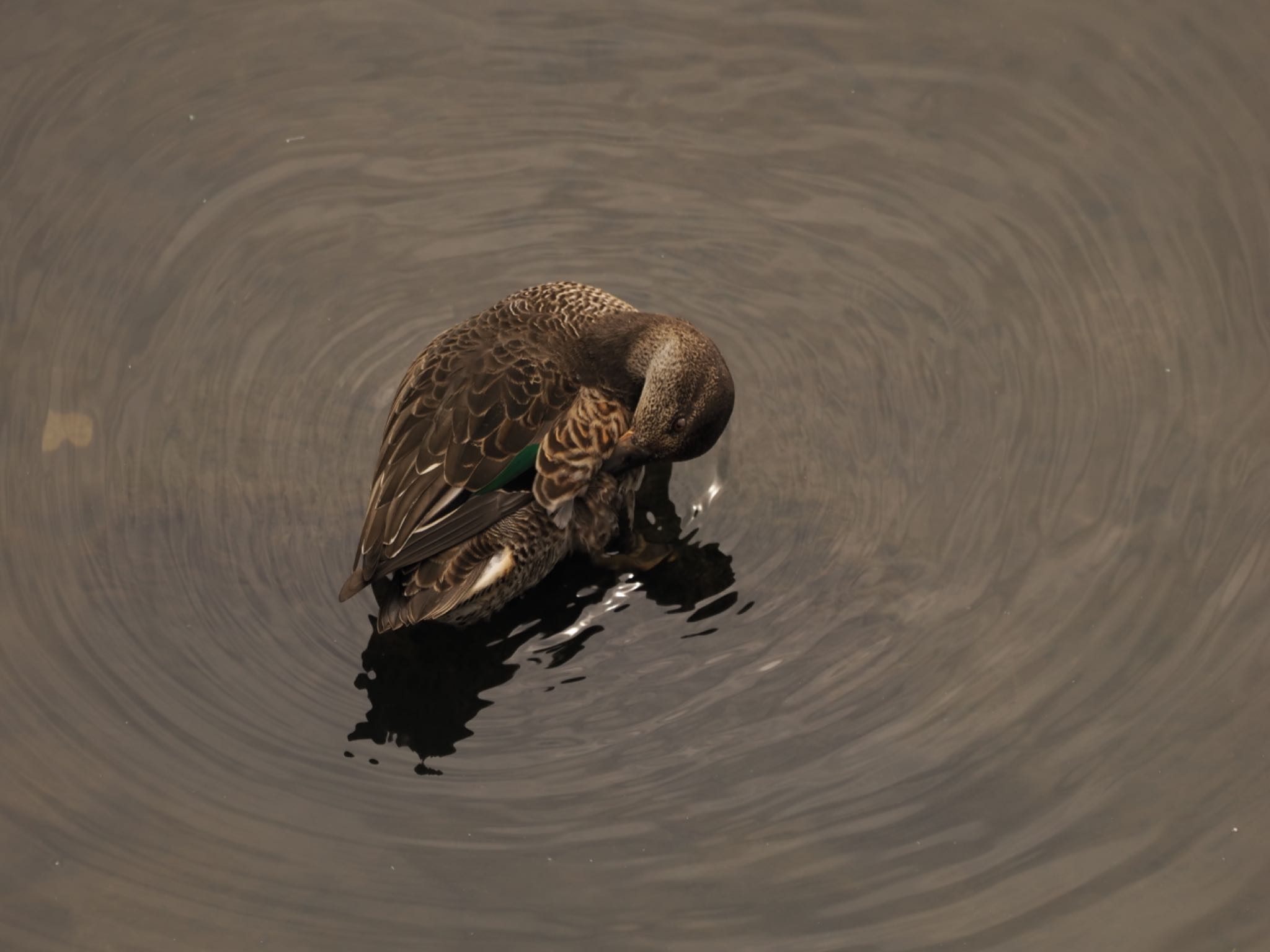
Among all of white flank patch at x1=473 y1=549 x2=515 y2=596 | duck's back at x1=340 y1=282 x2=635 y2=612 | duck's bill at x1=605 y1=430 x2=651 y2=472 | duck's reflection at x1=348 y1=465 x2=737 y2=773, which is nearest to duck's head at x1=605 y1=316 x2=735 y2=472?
duck's bill at x1=605 y1=430 x2=651 y2=472

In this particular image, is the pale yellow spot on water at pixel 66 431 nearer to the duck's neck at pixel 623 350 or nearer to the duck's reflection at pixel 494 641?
the duck's reflection at pixel 494 641

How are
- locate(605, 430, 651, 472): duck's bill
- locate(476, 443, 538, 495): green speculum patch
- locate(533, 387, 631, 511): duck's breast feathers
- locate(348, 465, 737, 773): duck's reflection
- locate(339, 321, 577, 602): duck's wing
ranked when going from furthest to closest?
locate(605, 430, 651, 472): duck's bill < locate(533, 387, 631, 511): duck's breast feathers < locate(476, 443, 538, 495): green speculum patch < locate(339, 321, 577, 602): duck's wing < locate(348, 465, 737, 773): duck's reflection

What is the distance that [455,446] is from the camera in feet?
27.2

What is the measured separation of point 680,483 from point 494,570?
1.32 meters

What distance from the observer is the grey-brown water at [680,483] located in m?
7.53

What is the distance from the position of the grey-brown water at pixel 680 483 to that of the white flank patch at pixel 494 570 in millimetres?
366

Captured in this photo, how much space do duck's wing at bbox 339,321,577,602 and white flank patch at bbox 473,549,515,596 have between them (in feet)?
0.53

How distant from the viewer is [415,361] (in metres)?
8.85

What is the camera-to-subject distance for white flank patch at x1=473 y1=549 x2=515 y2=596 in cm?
820

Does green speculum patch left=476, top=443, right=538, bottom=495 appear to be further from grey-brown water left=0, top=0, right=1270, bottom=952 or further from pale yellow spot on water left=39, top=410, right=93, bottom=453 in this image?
pale yellow spot on water left=39, top=410, right=93, bottom=453

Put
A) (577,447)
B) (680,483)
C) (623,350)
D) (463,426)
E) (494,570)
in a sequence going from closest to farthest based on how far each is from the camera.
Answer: (494,570), (463,426), (577,447), (623,350), (680,483)

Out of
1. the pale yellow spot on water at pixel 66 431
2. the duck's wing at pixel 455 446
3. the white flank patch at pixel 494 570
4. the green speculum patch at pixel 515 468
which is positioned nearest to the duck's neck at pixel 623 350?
the duck's wing at pixel 455 446

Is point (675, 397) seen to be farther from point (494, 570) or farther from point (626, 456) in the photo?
point (494, 570)

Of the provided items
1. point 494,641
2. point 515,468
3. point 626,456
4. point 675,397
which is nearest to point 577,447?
point 626,456
